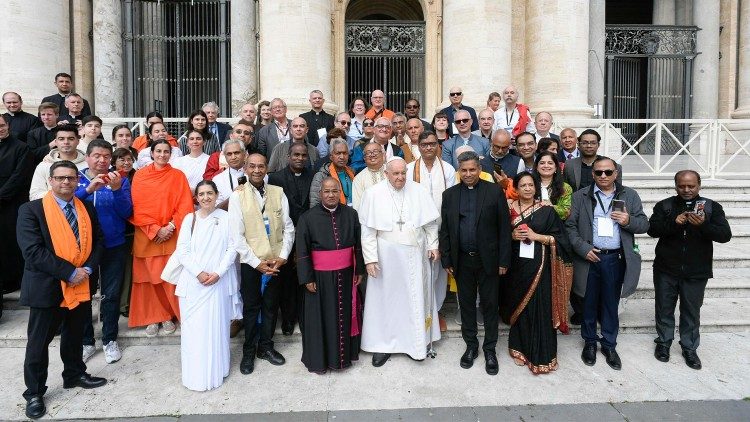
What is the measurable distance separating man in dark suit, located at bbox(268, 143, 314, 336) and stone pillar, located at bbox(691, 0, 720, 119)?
1362 cm

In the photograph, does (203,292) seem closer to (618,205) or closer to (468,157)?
(468,157)

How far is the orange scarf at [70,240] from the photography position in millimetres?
4215

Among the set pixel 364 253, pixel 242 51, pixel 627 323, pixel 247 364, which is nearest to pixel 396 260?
pixel 364 253

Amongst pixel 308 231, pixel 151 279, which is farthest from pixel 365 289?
pixel 151 279

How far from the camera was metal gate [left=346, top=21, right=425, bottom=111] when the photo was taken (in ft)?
41.9

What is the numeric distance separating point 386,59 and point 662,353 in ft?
31.7

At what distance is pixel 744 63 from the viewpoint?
14469mm

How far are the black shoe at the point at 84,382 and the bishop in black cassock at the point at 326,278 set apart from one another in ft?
6.04

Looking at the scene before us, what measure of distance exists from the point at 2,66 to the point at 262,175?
8371 mm

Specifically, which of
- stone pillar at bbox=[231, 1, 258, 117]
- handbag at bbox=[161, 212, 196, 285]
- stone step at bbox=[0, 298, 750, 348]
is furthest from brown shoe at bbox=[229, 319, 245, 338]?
stone pillar at bbox=[231, 1, 258, 117]

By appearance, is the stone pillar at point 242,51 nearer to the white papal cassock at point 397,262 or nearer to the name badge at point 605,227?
the white papal cassock at point 397,262

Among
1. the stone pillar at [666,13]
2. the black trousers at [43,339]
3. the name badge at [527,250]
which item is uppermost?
the stone pillar at [666,13]

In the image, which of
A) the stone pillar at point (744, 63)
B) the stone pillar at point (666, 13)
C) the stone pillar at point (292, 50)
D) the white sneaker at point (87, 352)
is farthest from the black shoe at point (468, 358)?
the stone pillar at point (666, 13)

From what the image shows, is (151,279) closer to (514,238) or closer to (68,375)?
(68,375)
